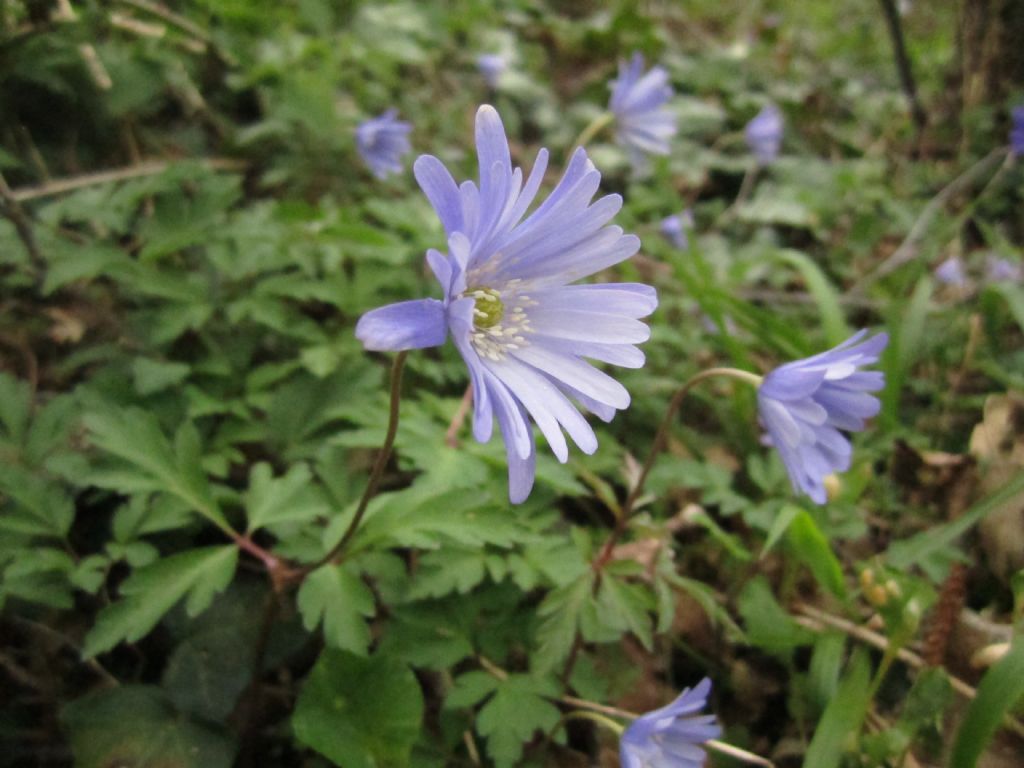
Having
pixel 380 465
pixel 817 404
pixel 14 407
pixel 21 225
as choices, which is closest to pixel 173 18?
pixel 21 225

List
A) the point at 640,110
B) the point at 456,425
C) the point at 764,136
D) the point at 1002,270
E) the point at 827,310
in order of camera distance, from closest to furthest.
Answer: the point at 456,425 → the point at 827,310 → the point at 640,110 → the point at 1002,270 → the point at 764,136

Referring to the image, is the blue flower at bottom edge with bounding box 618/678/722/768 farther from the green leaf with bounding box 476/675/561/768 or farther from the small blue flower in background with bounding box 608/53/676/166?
the small blue flower in background with bounding box 608/53/676/166

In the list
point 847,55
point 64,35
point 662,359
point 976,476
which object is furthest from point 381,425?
point 847,55

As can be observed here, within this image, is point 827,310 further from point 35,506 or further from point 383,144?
point 35,506

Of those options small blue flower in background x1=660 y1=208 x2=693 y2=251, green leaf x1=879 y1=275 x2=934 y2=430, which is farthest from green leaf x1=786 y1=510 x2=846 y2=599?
small blue flower in background x1=660 y1=208 x2=693 y2=251

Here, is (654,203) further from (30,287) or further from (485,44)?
(30,287)

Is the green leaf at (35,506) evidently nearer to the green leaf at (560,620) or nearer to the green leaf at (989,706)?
the green leaf at (560,620)
